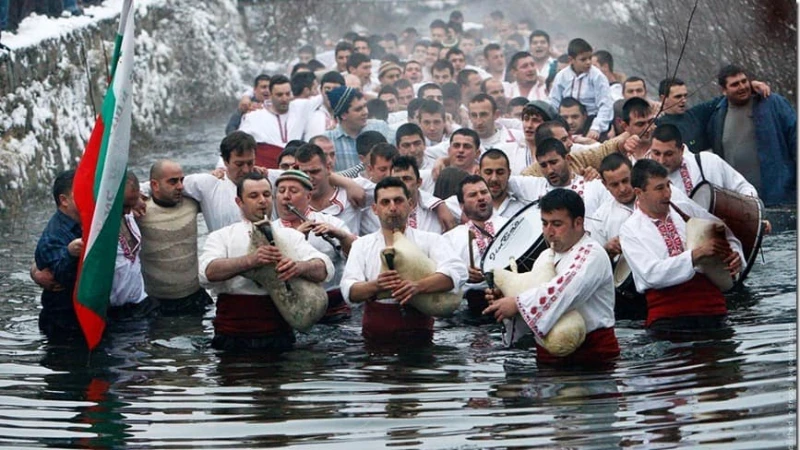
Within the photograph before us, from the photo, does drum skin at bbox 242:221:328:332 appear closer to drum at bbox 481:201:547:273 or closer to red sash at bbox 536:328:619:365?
drum at bbox 481:201:547:273

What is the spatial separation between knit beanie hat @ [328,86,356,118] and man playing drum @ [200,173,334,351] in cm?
386

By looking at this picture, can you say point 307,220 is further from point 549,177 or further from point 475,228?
point 549,177

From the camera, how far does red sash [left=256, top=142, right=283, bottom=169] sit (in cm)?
1351

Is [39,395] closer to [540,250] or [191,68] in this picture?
[540,250]

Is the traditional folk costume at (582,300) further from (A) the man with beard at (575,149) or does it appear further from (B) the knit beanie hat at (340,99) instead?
(B) the knit beanie hat at (340,99)

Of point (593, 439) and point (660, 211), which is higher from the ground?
Answer: point (660, 211)

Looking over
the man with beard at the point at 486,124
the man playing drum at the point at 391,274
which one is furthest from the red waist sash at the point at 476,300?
the man with beard at the point at 486,124

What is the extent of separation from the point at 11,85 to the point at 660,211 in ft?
25.1

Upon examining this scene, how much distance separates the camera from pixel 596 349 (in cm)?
820

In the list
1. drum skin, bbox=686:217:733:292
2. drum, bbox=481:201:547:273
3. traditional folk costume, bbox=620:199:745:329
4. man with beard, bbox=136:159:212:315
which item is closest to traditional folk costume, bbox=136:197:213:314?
man with beard, bbox=136:159:212:315

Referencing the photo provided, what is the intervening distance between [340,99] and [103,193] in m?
5.07

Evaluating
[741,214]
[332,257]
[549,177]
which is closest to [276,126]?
[549,177]

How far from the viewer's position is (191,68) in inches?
909

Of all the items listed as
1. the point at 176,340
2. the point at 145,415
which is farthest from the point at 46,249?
the point at 145,415
